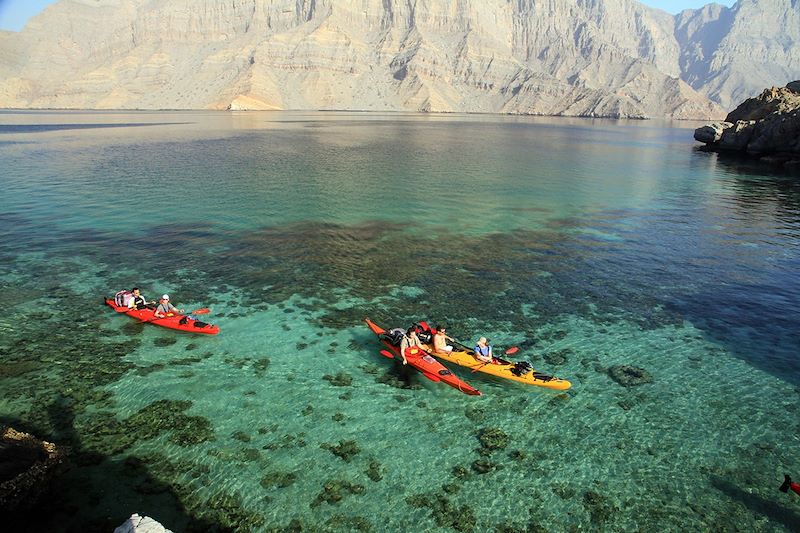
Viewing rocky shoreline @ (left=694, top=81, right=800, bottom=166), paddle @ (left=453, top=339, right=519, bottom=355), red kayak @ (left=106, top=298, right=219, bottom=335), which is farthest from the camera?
rocky shoreline @ (left=694, top=81, right=800, bottom=166)

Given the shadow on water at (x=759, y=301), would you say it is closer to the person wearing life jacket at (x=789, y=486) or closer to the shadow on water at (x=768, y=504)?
the person wearing life jacket at (x=789, y=486)

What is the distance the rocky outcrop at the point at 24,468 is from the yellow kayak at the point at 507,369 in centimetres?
1279

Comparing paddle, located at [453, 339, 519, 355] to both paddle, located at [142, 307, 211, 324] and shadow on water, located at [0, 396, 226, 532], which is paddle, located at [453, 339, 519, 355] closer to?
shadow on water, located at [0, 396, 226, 532]

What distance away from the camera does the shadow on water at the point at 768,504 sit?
1246cm

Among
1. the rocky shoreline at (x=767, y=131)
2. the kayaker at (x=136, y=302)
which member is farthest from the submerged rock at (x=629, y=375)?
the rocky shoreline at (x=767, y=131)

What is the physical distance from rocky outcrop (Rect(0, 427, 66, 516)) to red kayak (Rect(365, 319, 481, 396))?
449 inches

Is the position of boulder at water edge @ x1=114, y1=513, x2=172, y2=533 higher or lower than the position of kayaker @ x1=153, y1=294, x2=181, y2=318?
higher

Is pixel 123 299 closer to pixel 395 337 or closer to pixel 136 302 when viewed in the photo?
pixel 136 302

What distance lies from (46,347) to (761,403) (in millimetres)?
28121

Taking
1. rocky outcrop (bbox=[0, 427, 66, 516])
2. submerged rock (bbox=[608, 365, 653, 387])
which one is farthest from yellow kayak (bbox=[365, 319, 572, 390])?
rocky outcrop (bbox=[0, 427, 66, 516])

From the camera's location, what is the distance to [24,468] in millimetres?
11836

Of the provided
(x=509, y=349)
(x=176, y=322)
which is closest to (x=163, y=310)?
(x=176, y=322)

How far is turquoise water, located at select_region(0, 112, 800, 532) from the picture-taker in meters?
12.9

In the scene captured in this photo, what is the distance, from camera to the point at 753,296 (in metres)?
26.1
